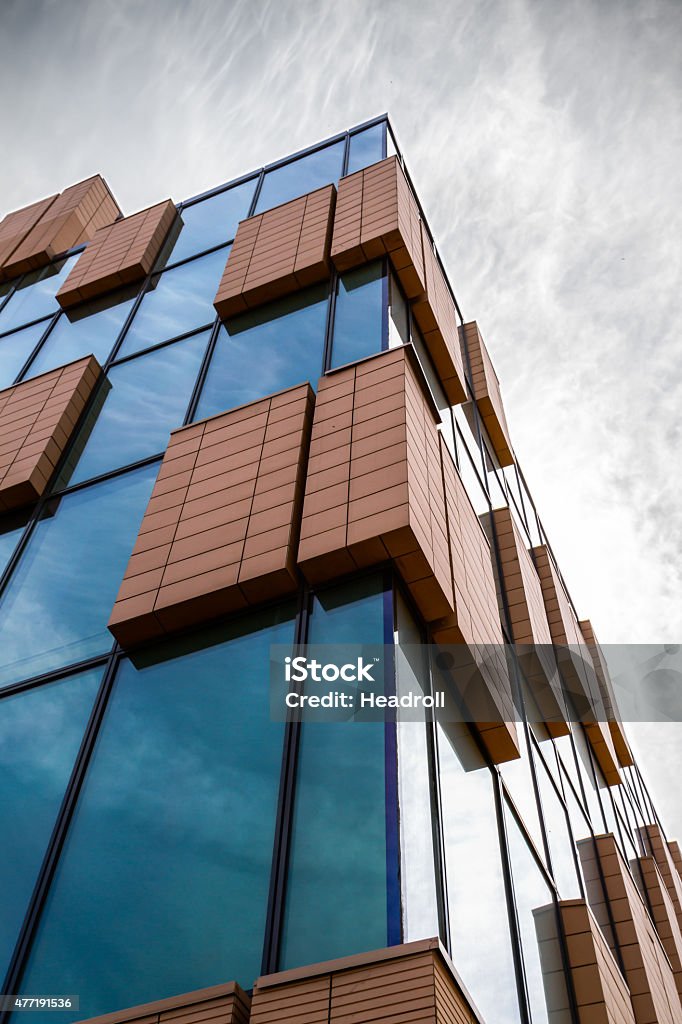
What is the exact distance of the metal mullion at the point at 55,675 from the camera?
9.35m

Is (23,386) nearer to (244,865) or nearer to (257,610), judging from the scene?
(257,610)

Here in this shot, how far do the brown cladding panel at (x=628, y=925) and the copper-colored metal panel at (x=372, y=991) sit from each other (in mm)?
6936

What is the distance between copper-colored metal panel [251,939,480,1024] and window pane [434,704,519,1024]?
959 millimetres

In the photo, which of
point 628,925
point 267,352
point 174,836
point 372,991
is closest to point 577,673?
point 628,925

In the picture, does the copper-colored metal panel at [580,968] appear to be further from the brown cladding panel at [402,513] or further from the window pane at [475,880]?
the brown cladding panel at [402,513]

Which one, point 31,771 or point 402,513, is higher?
point 402,513

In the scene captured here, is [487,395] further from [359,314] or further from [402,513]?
[402,513]

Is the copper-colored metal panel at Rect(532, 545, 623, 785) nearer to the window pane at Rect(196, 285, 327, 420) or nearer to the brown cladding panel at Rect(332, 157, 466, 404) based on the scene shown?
the brown cladding panel at Rect(332, 157, 466, 404)

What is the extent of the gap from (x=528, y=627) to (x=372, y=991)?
8.18 metres

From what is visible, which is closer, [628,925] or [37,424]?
[628,925]

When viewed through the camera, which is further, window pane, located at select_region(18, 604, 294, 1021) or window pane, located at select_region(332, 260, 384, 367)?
window pane, located at select_region(332, 260, 384, 367)

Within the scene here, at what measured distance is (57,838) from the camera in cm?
785

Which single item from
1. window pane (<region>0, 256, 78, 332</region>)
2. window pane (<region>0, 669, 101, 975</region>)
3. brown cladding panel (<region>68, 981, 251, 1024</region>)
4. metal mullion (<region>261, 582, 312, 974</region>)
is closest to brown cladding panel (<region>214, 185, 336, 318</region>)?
window pane (<region>0, 256, 78, 332</region>)

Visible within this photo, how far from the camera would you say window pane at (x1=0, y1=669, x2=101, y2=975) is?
7.66m
